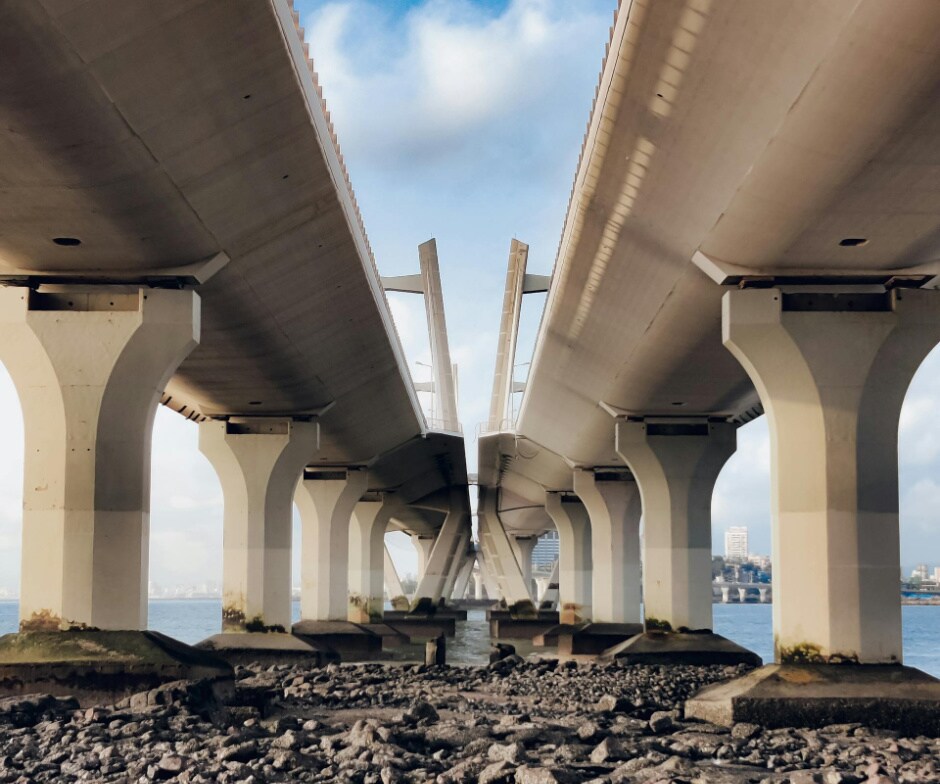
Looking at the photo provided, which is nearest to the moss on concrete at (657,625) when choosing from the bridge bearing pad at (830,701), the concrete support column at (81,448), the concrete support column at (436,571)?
the bridge bearing pad at (830,701)

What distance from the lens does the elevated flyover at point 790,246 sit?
13.4 m

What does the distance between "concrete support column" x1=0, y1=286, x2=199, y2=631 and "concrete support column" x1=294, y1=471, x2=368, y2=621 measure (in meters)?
24.6

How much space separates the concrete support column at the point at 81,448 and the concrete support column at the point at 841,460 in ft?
32.8

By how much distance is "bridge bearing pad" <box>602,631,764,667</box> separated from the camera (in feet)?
109

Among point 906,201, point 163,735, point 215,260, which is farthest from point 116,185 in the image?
point 906,201

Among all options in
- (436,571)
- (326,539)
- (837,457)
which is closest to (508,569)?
(436,571)

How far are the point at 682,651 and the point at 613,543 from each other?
48.7 feet

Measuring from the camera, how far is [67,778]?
13461 millimetres

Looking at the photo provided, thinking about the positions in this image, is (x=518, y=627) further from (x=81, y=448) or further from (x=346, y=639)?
(x=81, y=448)

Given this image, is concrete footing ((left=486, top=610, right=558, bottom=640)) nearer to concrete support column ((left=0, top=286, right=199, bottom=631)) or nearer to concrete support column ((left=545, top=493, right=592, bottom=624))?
concrete support column ((left=545, top=493, right=592, bottom=624))

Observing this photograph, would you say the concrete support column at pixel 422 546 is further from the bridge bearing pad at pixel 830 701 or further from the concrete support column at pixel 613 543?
the bridge bearing pad at pixel 830 701

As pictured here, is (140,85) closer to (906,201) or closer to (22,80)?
(22,80)

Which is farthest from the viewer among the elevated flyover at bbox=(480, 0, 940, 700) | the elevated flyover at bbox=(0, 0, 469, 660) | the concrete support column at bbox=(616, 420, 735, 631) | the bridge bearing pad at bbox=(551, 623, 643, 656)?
the bridge bearing pad at bbox=(551, 623, 643, 656)

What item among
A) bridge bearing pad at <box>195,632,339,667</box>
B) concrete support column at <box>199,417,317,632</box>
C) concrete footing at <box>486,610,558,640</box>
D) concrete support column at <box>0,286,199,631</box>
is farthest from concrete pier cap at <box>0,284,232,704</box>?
concrete footing at <box>486,610,558,640</box>
